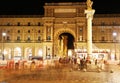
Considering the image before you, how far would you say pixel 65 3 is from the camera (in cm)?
11300

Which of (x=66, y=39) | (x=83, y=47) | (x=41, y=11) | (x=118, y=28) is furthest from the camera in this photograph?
(x=66, y=39)

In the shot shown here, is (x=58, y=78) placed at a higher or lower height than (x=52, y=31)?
lower

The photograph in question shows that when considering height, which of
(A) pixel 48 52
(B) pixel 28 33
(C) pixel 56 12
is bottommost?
(A) pixel 48 52

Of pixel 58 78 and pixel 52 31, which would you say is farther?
pixel 52 31

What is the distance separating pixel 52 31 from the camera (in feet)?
365

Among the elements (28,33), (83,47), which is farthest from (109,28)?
(28,33)

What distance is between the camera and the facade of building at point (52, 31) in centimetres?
11038

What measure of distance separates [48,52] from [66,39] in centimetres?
3549

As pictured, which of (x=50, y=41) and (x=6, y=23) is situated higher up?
(x=6, y=23)

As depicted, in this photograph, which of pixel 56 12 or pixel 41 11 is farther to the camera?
pixel 41 11

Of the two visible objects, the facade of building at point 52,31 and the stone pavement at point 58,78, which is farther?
the facade of building at point 52,31

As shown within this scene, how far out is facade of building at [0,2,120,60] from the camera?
11038 cm

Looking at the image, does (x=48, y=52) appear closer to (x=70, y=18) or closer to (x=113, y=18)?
(x=70, y=18)

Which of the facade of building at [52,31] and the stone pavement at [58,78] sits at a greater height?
the facade of building at [52,31]
